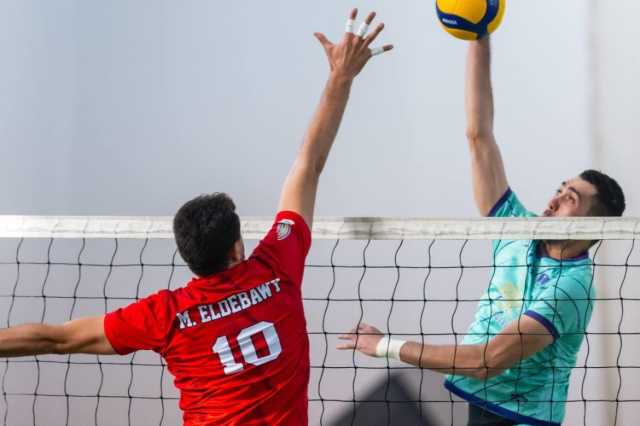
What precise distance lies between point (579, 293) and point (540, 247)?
20cm

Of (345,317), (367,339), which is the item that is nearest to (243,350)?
(367,339)

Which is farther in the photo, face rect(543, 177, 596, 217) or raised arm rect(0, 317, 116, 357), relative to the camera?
face rect(543, 177, 596, 217)

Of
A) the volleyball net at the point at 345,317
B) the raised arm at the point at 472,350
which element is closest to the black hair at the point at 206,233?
the raised arm at the point at 472,350

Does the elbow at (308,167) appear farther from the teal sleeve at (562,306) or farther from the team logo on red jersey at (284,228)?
the teal sleeve at (562,306)

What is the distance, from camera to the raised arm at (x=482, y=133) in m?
3.24

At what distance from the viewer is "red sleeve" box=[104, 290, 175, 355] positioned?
224 centimetres

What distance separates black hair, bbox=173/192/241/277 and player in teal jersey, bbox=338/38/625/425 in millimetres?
699

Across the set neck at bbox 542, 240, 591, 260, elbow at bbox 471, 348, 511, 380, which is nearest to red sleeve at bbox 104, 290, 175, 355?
elbow at bbox 471, 348, 511, 380

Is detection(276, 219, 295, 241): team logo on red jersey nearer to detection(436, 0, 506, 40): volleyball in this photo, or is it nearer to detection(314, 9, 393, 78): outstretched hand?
detection(314, 9, 393, 78): outstretched hand

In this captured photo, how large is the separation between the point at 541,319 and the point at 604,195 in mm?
553

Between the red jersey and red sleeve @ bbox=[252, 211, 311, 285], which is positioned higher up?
red sleeve @ bbox=[252, 211, 311, 285]

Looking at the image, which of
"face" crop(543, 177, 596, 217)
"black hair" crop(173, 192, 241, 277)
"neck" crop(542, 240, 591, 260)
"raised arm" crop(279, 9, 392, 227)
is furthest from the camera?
"face" crop(543, 177, 596, 217)

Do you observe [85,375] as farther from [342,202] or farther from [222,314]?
[222,314]

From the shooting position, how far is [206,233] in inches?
87.8
